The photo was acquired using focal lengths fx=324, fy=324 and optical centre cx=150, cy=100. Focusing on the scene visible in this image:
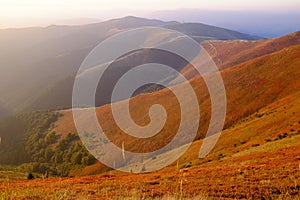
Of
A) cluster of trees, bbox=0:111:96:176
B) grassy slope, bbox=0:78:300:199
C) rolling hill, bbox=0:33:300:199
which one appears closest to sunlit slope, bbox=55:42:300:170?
rolling hill, bbox=0:33:300:199

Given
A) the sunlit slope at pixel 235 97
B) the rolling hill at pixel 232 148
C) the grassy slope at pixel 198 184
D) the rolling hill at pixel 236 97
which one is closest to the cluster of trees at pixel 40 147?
the rolling hill at pixel 232 148

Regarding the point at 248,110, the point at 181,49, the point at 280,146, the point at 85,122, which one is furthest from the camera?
the point at 181,49

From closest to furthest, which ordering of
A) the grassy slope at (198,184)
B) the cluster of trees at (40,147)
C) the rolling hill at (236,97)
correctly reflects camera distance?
the grassy slope at (198,184) < the rolling hill at (236,97) < the cluster of trees at (40,147)

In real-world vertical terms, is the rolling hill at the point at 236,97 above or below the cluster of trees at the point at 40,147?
above

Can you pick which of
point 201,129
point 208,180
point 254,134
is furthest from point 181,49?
point 208,180

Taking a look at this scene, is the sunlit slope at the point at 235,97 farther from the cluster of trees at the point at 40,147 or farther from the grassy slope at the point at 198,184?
the grassy slope at the point at 198,184

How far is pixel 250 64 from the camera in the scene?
2511 inches

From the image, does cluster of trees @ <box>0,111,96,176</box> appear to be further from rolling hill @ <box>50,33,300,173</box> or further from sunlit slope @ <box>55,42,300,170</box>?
sunlit slope @ <box>55,42,300,170</box>

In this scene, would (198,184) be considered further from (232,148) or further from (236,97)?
(236,97)

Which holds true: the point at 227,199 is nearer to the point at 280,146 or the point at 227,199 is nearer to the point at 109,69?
the point at 280,146

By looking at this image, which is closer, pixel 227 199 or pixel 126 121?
pixel 227 199

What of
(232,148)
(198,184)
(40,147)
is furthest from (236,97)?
(198,184)

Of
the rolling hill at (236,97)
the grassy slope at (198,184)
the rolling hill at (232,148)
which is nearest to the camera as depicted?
the grassy slope at (198,184)

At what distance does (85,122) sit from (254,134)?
1644 inches
